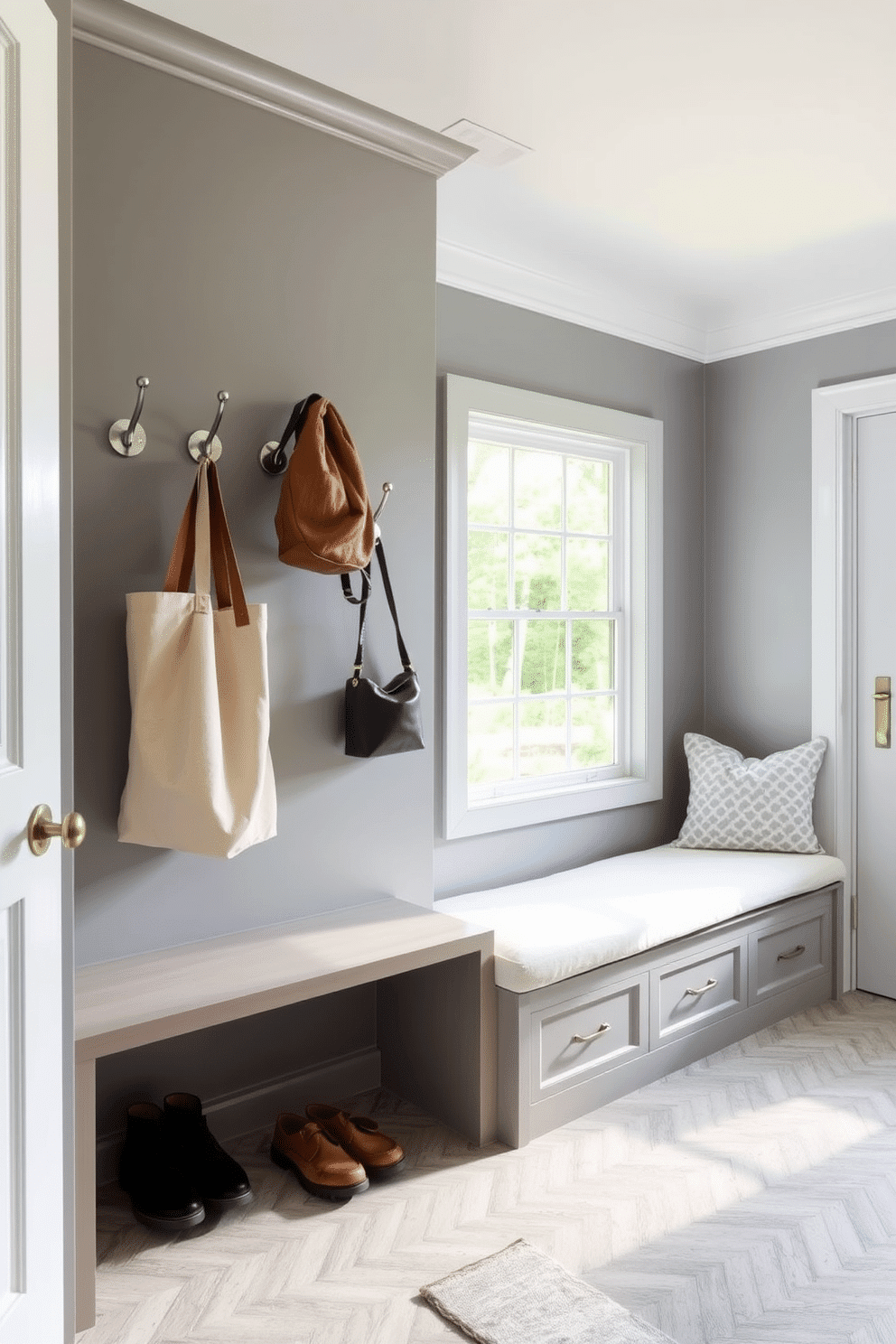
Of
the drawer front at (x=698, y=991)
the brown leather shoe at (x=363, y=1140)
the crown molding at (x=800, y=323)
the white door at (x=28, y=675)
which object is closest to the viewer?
the white door at (x=28, y=675)

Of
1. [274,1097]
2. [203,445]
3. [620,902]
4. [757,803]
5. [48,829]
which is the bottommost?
[274,1097]

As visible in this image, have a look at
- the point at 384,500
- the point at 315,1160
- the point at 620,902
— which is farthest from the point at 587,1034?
the point at 384,500

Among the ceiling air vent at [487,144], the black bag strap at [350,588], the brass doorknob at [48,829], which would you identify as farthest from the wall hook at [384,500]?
the brass doorknob at [48,829]

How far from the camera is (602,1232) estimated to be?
80.8 inches

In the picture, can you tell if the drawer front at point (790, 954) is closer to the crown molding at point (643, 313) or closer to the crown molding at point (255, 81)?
the crown molding at point (643, 313)

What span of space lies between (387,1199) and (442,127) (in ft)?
8.19

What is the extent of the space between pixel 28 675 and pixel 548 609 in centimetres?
234

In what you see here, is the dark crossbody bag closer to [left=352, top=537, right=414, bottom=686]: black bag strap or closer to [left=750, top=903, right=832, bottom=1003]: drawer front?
[left=352, top=537, right=414, bottom=686]: black bag strap

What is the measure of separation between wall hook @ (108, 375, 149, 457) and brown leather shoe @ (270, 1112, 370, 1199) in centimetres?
156

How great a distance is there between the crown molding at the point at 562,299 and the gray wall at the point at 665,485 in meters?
0.03

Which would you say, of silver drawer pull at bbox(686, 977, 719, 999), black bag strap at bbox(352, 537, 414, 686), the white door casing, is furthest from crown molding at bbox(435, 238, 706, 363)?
silver drawer pull at bbox(686, 977, 719, 999)

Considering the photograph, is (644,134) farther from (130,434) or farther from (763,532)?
(763,532)

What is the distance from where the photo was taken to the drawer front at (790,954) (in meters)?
3.10

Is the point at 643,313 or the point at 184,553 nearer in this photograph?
the point at 184,553
